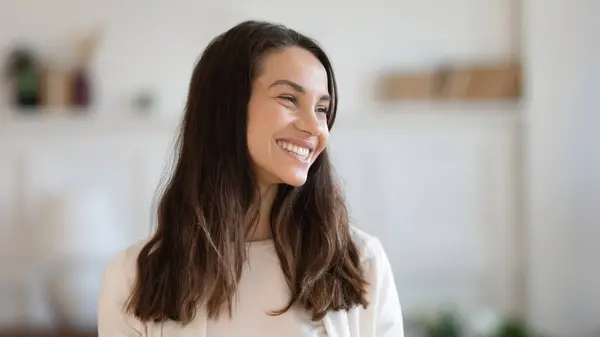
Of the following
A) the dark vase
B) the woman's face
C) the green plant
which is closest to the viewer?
the woman's face

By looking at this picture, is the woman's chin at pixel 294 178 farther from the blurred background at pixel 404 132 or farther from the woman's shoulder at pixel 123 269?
the blurred background at pixel 404 132

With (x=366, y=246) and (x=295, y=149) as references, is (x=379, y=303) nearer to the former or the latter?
(x=366, y=246)

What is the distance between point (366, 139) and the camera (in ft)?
9.31

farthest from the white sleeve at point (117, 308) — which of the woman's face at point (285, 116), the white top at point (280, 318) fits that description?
the woman's face at point (285, 116)

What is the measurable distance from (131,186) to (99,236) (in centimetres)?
23

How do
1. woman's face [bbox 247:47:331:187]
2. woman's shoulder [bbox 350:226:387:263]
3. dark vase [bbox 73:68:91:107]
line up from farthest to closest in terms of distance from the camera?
1. dark vase [bbox 73:68:91:107]
2. woman's shoulder [bbox 350:226:387:263]
3. woman's face [bbox 247:47:331:187]

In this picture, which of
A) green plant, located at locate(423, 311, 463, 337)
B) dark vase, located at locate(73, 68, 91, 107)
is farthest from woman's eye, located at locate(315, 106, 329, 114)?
dark vase, located at locate(73, 68, 91, 107)

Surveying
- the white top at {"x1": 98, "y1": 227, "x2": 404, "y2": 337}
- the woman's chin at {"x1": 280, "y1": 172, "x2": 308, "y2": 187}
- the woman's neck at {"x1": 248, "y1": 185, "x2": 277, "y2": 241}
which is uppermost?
the woman's chin at {"x1": 280, "y1": 172, "x2": 308, "y2": 187}

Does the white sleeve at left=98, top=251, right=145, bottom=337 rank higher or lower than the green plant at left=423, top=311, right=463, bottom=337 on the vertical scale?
higher

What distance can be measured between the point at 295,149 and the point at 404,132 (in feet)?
5.72

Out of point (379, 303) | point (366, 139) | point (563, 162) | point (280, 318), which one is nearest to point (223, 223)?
point (280, 318)

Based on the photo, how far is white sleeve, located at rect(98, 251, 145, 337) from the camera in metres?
1.19

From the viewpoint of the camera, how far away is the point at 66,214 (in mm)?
2605

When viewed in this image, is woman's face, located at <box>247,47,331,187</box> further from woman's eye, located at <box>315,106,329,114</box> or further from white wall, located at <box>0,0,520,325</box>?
white wall, located at <box>0,0,520,325</box>
